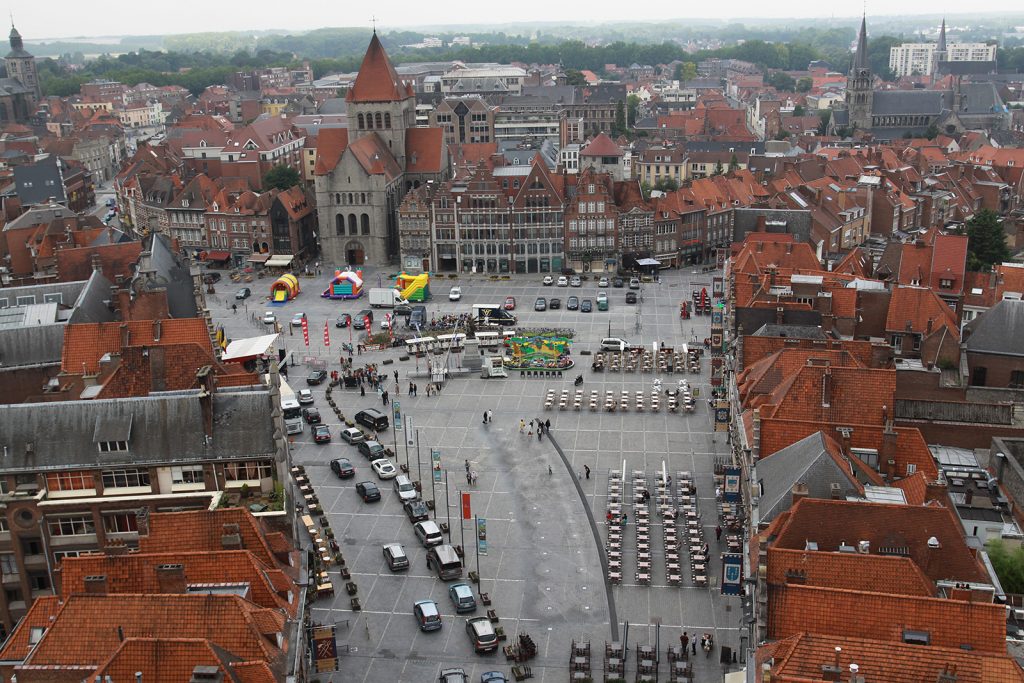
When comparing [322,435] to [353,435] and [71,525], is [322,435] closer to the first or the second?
[353,435]

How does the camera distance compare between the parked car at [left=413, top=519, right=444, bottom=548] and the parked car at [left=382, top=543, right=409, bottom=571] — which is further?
the parked car at [left=413, top=519, right=444, bottom=548]

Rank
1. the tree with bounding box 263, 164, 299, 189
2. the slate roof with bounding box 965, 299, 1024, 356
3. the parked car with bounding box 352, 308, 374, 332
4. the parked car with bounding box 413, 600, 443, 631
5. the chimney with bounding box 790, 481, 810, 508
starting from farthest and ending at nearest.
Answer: the tree with bounding box 263, 164, 299, 189 < the parked car with bounding box 352, 308, 374, 332 < the slate roof with bounding box 965, 299, 1024, 356 < the parked car with bounding box 413, 600, 443, 631 < the chimney with bounding box 790, 481, 810, 508

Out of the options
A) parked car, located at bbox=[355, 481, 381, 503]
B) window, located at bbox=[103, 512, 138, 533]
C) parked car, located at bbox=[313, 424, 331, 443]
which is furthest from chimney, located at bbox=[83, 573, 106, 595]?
parked car, located at bbox=[313, 424, 331, 443]

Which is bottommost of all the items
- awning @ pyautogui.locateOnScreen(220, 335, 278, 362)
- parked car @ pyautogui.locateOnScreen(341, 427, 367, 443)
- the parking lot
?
the parking lot

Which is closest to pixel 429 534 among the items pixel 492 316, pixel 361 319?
pixel 492 316

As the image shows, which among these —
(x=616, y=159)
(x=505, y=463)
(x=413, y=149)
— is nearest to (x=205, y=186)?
(x=413, y=149)

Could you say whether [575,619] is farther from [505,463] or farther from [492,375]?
[492,375]

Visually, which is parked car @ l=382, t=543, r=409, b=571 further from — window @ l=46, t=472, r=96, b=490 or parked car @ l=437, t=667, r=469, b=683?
window @ l=46, t=472, r=96, b=490
